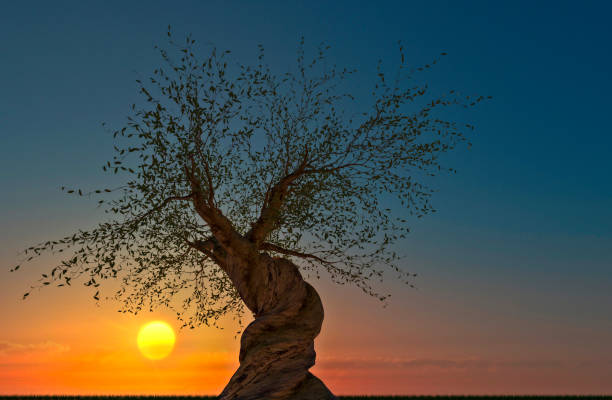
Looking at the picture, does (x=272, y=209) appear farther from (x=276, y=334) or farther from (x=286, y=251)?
(x=276, y=334)

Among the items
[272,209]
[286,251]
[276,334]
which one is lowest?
[276,334]

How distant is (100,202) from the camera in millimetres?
19781

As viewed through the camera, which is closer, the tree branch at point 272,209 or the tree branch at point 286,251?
the tree branch at point 272,209

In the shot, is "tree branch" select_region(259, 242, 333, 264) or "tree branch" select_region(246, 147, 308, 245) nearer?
"tree branch" select_region(246, 147, 308, 245)

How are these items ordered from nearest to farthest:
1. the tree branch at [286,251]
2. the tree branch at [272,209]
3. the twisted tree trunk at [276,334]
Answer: the twisted tree trunk at [276,334]
the tree branch at [272,209]
the tree branch at [286,251]

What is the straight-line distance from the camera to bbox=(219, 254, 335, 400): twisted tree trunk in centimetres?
2045

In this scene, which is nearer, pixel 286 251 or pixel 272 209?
pixel 272 209

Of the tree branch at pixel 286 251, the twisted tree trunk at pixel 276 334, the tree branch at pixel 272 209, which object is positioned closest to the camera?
the twisted tree trunk at pixel 276 334

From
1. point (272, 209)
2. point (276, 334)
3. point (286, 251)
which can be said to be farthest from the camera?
point (286, 251)

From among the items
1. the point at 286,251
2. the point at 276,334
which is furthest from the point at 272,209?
the point at 276,334

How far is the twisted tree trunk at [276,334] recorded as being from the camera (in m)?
20.5

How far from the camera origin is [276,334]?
21.0 meters

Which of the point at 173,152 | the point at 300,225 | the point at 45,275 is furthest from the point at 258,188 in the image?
the point at 45,275

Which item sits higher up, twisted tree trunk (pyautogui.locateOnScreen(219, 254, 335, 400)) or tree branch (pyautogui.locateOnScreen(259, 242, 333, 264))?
tree branch (pyautogui.locateOnScreen(259, 242, 333, 264))
